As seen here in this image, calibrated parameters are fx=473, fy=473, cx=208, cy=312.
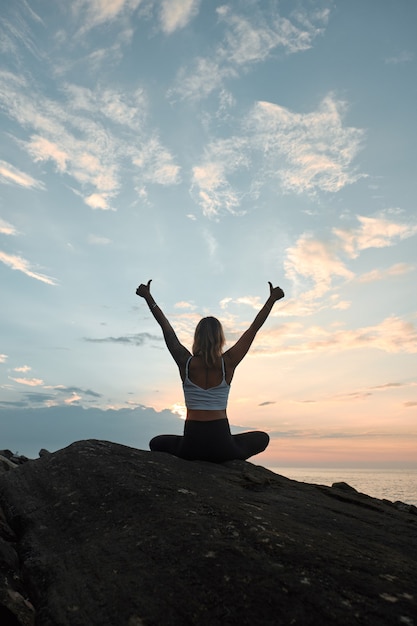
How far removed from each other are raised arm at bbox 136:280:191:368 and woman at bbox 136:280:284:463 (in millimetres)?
24

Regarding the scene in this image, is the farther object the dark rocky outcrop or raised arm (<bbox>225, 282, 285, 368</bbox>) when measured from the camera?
raised arm (<bbox>225, 282, 285, 368</bbox>)

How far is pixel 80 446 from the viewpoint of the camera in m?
7.40

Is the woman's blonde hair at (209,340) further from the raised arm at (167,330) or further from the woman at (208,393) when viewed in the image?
the raised arm at (167,330)

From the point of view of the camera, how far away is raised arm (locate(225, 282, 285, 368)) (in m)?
8.17

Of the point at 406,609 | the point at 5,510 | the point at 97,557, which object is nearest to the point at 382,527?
the point at 406,609

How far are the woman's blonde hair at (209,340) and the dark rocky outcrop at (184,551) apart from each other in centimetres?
185

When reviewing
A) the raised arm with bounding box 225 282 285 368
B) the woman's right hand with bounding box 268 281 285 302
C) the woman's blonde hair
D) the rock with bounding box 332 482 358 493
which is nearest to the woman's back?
the woman's blonde hair

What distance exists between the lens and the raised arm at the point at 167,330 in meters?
8.34

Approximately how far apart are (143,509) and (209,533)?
0.98 m

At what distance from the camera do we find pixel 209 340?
313 inches

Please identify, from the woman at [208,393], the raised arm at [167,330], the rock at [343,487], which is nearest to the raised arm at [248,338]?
the woman at [208,393]

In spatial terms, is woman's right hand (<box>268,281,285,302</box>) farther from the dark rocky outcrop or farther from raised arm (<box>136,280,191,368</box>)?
the dark rocky outcrop

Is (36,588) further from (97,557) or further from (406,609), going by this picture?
(406,609)

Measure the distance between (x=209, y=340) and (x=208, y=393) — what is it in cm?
88
